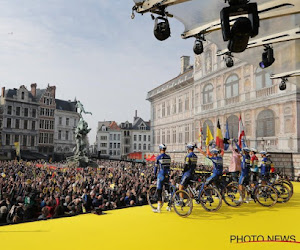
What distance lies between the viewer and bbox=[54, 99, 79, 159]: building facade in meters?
57.6

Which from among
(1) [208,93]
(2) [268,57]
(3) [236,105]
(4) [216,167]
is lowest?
(4) [216,167]

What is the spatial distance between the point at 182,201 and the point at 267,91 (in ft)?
71.4

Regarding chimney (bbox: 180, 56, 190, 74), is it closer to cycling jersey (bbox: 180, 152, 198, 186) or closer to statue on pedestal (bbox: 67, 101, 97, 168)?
statue on pedestal (bbox: 67, 101, 97, 168)

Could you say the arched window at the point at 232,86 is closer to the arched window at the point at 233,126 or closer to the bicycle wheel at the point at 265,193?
the arched window at the point at 233,126

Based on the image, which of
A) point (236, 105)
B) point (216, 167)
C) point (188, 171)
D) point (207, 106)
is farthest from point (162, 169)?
point (207, 106)

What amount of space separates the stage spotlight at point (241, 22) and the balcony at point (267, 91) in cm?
2184

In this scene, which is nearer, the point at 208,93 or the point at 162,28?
the point at 162,28

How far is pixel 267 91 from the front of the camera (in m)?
25.5

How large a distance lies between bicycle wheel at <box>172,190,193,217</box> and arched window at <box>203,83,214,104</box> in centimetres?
2796

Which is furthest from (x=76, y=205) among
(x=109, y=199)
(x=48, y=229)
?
(x=48, y=229)

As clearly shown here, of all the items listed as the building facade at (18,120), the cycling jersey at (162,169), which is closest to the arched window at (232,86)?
the cycling jersey at (162,169)

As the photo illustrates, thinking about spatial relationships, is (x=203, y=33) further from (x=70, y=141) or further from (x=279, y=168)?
(x=70, y=141)

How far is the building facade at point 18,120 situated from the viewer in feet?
157

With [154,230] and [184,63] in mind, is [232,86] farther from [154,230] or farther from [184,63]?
[154,230]
